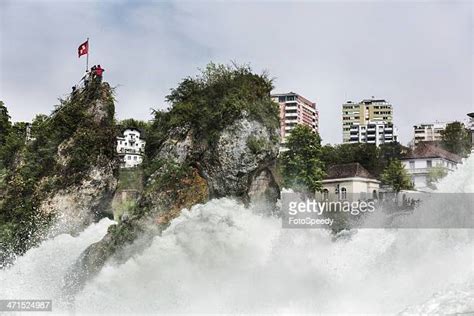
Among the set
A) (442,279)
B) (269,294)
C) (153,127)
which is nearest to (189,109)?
(153,127)

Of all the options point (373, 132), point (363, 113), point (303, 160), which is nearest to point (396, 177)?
point (303, 160)

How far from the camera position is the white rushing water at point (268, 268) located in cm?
973

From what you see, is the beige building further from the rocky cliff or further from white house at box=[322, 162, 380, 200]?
the rocky cliff

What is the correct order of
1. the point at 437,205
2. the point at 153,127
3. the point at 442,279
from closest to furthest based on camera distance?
the point at 442,279, the point at 437,205, the point at 153,127

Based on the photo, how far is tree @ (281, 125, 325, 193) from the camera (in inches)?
1093

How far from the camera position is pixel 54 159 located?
51.1 feet

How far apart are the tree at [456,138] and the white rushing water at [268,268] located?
88.6 feet

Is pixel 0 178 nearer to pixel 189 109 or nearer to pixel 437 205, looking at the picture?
pixel 189 109

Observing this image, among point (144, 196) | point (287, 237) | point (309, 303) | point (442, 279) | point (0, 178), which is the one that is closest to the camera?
point (442, 279)

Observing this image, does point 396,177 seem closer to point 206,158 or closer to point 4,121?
point 4,121

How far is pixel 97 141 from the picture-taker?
1534 centimetres

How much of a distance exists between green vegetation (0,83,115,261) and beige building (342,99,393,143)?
7835cm

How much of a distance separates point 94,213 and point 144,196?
8.09ft

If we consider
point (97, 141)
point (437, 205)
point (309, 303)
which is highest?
point (97, 141)
